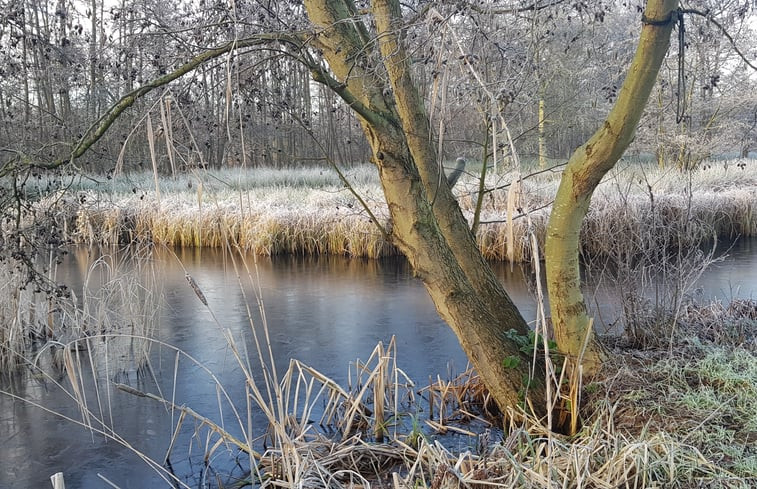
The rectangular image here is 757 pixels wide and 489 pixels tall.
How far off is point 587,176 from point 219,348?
4037mm

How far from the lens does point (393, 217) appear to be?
387cm

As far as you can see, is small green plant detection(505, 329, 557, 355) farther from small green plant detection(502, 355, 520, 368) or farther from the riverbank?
the riverbank

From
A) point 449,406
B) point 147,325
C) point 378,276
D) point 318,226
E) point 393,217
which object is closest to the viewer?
point 393,217

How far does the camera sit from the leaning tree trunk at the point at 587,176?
3.08m

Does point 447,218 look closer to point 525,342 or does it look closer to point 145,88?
point 525,342

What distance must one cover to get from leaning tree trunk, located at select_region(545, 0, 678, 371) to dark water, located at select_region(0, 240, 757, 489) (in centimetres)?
160

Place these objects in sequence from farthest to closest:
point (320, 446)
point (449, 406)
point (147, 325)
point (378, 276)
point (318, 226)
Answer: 1. point (318, 226)
2. point (378, 276)
3. point (147, 325)
4. point (449, 406)
5. point (320, 446)

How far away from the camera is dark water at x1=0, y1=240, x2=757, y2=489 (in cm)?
403

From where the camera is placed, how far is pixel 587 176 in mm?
3393

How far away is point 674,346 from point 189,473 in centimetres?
290

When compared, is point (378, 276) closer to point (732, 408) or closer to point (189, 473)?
point (189, 473)

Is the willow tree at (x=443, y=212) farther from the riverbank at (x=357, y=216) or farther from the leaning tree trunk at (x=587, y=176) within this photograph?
the riverbank at (x=357, y=216)

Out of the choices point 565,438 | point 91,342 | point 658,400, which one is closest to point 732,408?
point 658,400

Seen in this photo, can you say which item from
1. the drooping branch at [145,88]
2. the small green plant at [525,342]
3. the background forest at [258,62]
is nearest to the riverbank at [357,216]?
the background forest at [258,62]
